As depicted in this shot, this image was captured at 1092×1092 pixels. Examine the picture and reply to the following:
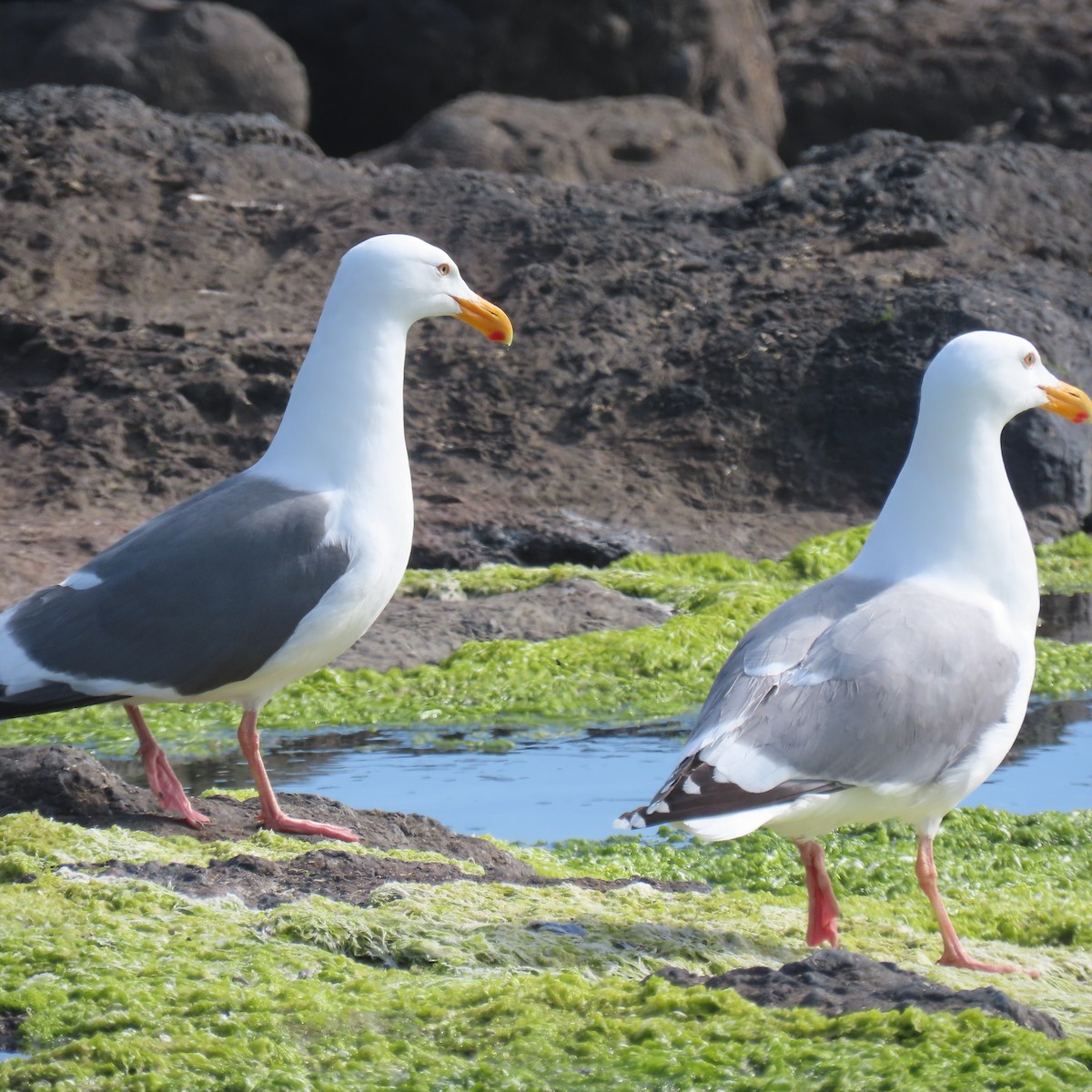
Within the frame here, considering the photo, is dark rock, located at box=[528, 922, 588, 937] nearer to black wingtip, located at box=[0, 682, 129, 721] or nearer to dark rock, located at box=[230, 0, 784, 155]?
black wingtip, located at box=[0, 682, 129, 721]

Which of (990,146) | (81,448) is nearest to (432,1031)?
(81,448)

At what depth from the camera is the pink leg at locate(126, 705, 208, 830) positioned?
488 cm

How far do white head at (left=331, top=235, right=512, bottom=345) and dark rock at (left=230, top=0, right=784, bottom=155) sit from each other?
52.9 ft

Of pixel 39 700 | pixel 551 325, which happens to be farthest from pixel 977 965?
pixel 551 325

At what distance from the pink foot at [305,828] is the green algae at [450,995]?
0.21 metres

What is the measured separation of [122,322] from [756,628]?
31.7 ft

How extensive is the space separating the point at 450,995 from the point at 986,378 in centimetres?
229

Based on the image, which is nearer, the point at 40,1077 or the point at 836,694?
the point at 40,1077

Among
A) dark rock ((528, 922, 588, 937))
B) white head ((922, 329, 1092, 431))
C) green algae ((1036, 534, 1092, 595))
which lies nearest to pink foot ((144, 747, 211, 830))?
dark rock ((528, 922, 588, 937))

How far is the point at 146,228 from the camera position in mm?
14555

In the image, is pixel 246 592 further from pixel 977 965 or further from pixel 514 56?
pixel 514 56

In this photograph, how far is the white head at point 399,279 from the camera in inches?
219

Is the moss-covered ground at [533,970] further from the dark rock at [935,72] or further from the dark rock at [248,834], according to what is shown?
the dark rock at [935,72]

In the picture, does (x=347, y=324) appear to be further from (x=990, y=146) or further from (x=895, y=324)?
(x=990, y=146)
